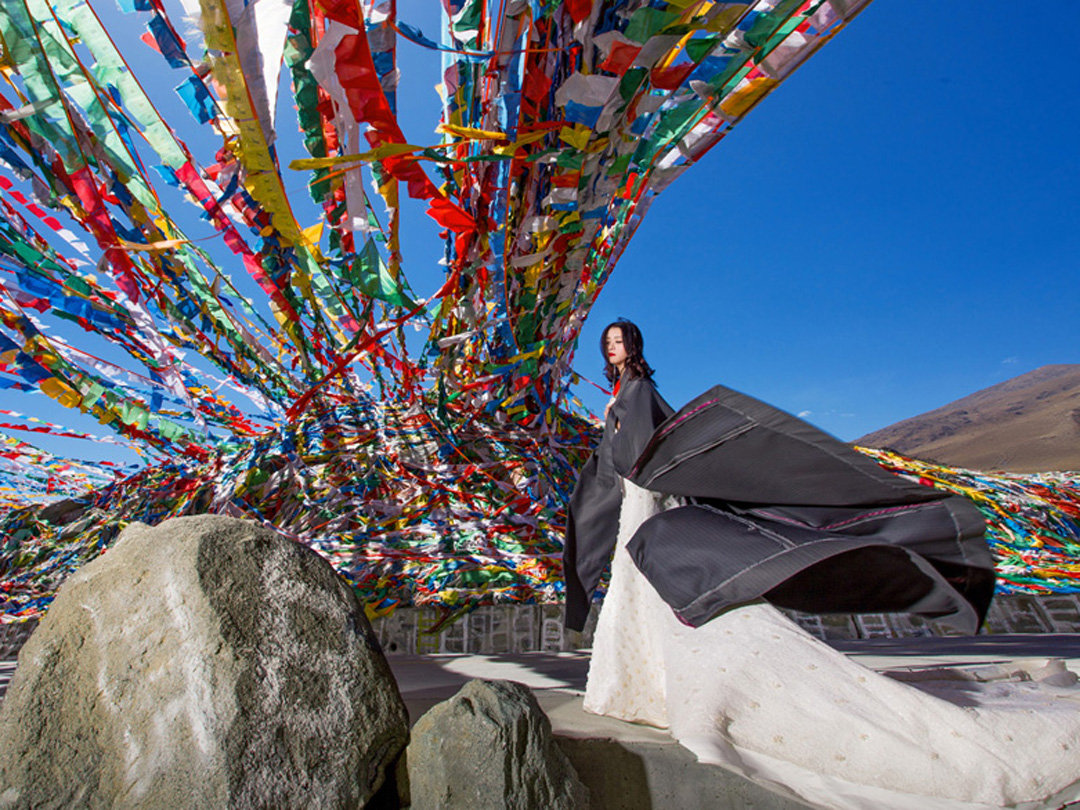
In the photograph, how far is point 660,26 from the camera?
63.1 inches

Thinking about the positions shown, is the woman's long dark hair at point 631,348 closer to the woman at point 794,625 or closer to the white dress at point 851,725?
the woman at point 794,625

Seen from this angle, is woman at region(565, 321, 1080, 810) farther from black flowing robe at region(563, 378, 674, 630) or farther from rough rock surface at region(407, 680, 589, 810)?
rough rock surface at region(407, 680, 589, 810)

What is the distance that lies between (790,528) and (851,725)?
1.49 feet

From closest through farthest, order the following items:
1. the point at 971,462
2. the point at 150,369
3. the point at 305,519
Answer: the point at 150,369 < the point at 305,519 < the point at 971,462

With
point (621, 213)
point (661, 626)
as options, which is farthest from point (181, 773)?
point (621, 213)

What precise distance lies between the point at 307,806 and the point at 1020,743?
4.73 feet

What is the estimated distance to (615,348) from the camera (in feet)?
7.06

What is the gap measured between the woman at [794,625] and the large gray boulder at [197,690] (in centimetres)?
73

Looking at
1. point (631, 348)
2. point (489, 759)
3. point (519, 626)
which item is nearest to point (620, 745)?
point (489, 759)

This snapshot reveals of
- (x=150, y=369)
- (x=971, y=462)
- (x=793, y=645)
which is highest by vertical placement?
(x=971, y=462)

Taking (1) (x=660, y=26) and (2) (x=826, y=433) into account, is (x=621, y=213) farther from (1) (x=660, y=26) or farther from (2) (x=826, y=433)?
(2) (x=826, y=433)

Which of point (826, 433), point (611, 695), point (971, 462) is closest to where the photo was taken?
point (826, 433)

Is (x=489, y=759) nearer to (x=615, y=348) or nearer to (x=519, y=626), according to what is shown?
(x=615, y=348)

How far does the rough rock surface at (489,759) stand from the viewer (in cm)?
107
